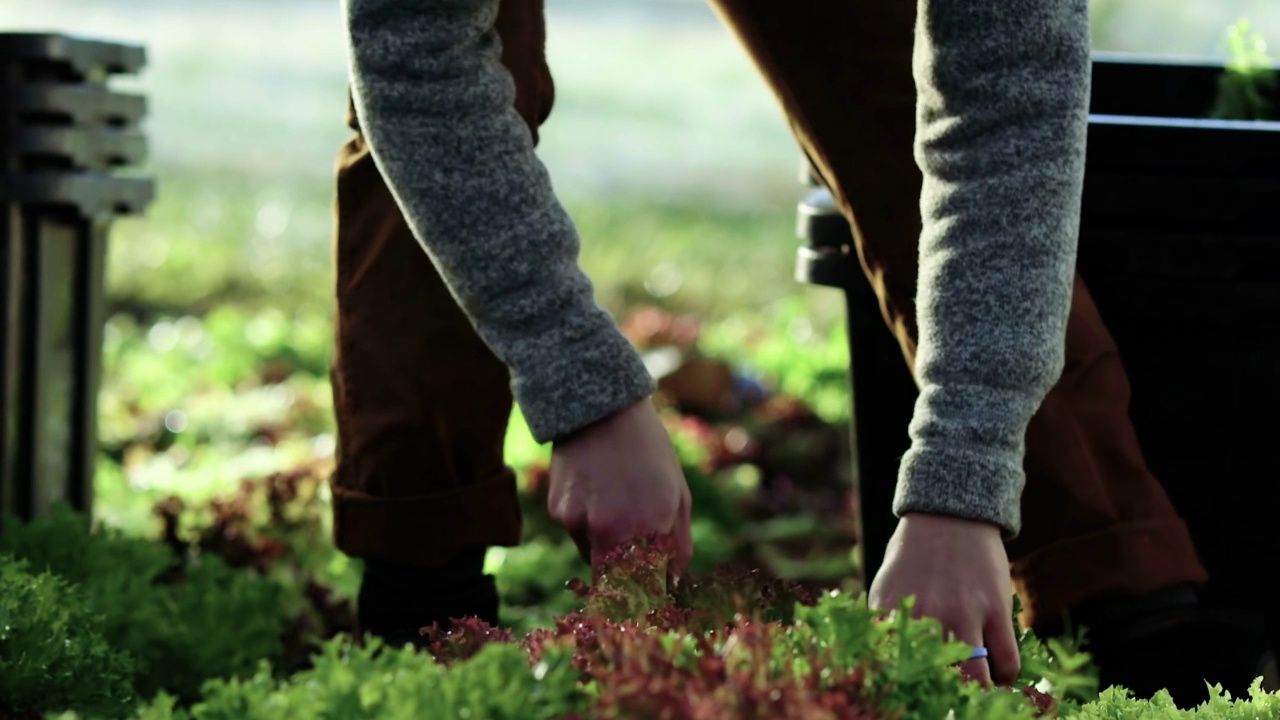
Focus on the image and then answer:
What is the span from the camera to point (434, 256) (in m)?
1.71

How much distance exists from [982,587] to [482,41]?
776 millimetres

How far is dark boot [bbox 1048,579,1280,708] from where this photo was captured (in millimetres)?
1896

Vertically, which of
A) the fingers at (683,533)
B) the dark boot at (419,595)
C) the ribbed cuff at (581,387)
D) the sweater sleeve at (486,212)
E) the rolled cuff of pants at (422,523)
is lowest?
the dark boot at (419,595)

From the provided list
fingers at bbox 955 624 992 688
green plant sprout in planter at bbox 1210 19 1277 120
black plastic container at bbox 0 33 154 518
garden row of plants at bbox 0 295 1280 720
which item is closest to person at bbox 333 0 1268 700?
fingers at bbox 955 624 992 688

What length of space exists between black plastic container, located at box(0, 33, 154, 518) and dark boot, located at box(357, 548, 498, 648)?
93cm

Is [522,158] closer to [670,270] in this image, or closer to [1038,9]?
[1038,9]

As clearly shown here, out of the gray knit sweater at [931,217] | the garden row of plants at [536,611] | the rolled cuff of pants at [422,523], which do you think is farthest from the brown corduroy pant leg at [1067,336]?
the rolled cuff of pants at [422,523]

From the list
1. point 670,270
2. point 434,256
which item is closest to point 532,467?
point 434,256

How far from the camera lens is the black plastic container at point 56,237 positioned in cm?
276

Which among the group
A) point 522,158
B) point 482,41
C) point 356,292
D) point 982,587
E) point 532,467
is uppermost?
point 482,41

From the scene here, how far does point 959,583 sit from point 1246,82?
4.39 feet

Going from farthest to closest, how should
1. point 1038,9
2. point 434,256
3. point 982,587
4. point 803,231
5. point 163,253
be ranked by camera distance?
point 163,253, point 803,231, point 434,256, point 1038,9, point 982,587

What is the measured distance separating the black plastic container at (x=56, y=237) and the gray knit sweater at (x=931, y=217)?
4.08ft

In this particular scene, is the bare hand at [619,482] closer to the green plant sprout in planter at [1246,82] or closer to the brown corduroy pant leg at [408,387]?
the brown corduroy pant leg at [408,387]
